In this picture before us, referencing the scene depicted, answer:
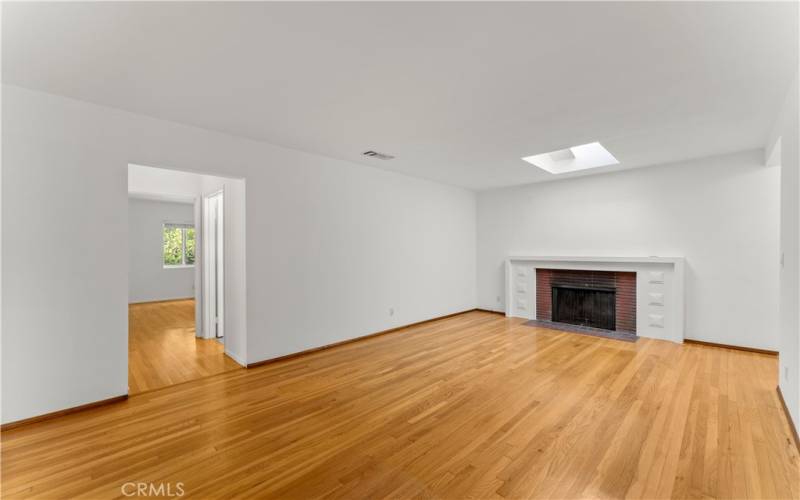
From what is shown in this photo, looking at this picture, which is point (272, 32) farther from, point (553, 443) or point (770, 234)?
point (770, 234)

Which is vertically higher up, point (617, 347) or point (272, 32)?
point (272, 32)

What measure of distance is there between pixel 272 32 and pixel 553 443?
3080 millimetres

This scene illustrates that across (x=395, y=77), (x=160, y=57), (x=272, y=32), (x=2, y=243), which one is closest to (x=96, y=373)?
(x=2, y=243)

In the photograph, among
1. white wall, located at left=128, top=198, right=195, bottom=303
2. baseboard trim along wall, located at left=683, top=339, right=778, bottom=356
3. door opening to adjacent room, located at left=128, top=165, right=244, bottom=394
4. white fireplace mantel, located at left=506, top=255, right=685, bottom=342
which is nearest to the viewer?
door opening to adjacent room, located at left=128, top=165, right=244, bottom=394

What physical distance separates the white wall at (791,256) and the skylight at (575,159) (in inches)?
81.7

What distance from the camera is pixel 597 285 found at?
18.4 feet

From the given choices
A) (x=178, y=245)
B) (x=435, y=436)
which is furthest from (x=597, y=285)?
(x=178, y=245)

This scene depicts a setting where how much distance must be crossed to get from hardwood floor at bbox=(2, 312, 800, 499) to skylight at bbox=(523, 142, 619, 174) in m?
2.81

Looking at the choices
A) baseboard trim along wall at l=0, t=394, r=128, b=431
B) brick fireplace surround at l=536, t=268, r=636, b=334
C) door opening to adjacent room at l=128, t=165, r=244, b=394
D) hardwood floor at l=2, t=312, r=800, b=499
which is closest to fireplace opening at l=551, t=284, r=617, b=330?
brick fireplace surround at l=536, t=268, r=636, b=334

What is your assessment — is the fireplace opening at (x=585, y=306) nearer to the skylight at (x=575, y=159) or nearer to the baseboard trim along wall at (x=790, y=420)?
the skylight at (x=575, y=159)

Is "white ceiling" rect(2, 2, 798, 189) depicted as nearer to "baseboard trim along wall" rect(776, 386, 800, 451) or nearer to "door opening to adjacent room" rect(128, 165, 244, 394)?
"door opening to adjacent room" rect(128, 165, 244, 394)

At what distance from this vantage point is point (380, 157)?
4609mm

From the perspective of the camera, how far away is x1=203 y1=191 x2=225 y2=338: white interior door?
4.89m

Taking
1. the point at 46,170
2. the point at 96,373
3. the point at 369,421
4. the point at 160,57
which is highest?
the point at 160,57
